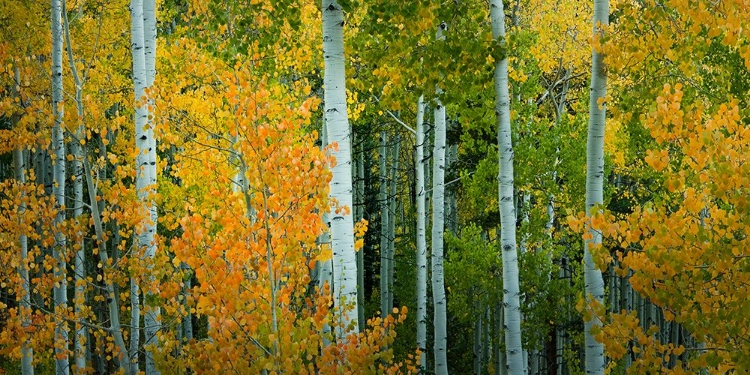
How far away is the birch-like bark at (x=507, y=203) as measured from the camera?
678cm

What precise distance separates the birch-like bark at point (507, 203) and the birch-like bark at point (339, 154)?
1535 millimetres

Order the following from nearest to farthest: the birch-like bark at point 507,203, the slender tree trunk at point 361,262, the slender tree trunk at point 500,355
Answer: the birch-like bark at point 507,203 < the slender tree trunk at point 500,355 < the slender tree trunk at point 361,262

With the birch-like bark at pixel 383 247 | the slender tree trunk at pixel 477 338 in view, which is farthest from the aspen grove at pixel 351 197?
the birch-like bark at pixel 383 247

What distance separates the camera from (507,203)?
7.00 meters

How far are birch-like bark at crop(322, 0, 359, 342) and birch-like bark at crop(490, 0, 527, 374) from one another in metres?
1.54

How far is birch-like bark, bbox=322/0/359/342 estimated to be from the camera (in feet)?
19.8

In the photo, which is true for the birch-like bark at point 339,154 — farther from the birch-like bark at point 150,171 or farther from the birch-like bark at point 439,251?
the birch-like bark at point 439,251

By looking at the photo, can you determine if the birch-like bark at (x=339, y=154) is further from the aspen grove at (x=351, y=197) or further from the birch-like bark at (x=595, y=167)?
the birch-like bark at (x=595, y=167)

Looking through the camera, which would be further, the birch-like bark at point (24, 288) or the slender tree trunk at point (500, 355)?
the slender tree trunk at point (500, 355)

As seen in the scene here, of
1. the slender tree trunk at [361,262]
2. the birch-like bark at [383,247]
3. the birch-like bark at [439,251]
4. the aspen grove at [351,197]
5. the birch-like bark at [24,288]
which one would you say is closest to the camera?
the aspen grove at [351,197]

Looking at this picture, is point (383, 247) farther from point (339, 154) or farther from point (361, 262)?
point (339, 154)

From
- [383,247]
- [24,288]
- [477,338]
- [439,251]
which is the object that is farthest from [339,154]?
[383,247]

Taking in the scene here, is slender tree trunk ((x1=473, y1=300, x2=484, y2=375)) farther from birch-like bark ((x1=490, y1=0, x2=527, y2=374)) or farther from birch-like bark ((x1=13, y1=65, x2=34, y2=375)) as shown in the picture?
birch-like bark ((x1=13, y1=65, x2=34, y2=375))

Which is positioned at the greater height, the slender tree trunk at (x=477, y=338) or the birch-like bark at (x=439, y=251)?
the birch-like bark at (x=439, y=251)
